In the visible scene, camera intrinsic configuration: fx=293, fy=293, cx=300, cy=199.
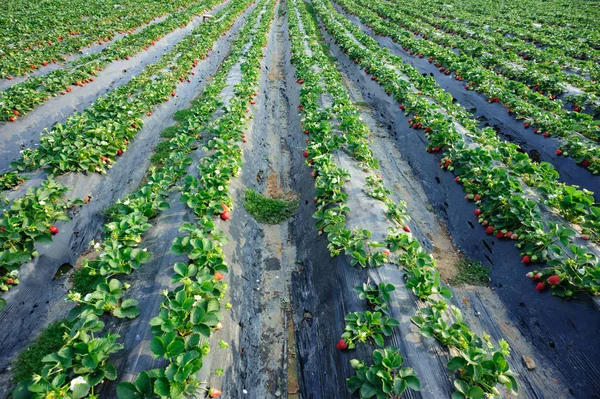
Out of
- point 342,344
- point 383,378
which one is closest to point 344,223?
point 342,344

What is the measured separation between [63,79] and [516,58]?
1827 cm

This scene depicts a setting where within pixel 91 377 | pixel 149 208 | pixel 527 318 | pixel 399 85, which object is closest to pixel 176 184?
pixel 149 208

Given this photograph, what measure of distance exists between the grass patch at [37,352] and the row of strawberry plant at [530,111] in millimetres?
10242

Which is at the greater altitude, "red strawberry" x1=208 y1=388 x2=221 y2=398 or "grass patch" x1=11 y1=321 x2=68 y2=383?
"red strawberry" x1=208 y1=388 x2=221 y2=398

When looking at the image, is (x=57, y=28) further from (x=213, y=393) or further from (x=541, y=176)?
(x=541, y=176)

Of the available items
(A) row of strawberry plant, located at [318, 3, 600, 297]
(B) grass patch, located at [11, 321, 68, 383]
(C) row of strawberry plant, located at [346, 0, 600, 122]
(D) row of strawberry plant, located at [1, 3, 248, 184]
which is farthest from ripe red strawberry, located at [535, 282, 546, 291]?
(D) row of strawberry plant, located at [1, 3, 248, 184]

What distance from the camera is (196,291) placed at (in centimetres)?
354

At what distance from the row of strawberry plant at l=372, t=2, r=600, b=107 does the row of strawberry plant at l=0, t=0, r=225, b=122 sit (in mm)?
15474

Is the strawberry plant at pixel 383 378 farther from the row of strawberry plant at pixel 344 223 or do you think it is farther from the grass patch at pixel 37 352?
the grass patch at pixel 37 352

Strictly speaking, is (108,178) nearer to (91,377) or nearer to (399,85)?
(91,377)

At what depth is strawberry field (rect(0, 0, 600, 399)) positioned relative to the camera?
3180 mm

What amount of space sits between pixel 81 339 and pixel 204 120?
242 inches

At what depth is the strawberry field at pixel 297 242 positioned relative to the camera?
3.18m

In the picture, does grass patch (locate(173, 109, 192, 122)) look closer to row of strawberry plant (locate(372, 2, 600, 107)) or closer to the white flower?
the white flower
